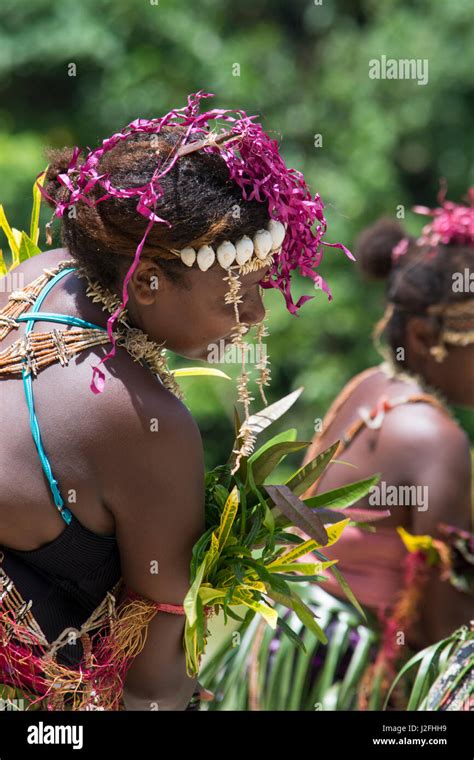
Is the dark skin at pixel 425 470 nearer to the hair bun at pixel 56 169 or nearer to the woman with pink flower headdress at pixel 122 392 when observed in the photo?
the woman with pink flower headdress at pixel 122 392

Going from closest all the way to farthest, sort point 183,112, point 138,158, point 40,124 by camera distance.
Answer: point 138,158
point 183,112
point 40,124

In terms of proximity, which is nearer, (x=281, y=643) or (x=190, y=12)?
(x=281, y=643)

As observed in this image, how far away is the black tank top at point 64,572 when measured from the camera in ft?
7.01

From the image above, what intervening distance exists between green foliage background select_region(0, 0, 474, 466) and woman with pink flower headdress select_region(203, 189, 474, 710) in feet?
12.5

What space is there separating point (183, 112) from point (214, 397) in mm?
5479

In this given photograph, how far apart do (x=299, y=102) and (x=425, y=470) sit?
18.1ft

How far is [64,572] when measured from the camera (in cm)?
219

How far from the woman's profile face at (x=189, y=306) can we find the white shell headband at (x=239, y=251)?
0.03 meters

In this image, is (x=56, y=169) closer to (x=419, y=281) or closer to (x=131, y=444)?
(x=131, y=444)

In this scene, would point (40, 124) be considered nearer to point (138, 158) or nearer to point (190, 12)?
point (190, 12)

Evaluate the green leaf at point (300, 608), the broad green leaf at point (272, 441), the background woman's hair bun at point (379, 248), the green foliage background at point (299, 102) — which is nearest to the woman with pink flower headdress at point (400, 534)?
the background woman's hair bun at point (379, 248)

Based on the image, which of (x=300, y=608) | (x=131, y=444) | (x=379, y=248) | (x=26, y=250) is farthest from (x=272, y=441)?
(x=379, y=248)

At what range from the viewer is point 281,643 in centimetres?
367
